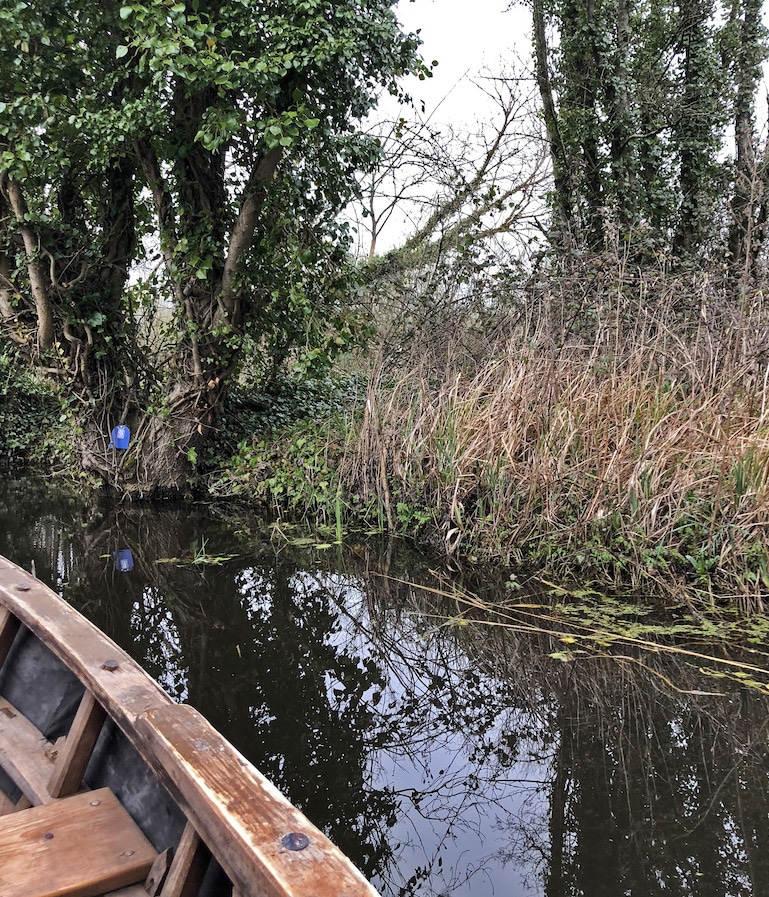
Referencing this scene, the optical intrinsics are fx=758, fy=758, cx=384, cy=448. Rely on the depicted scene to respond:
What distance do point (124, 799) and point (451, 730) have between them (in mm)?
1873

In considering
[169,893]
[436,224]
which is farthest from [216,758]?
[436,224]

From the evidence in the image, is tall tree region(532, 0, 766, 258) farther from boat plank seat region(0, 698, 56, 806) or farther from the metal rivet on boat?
the metal rivet on boat

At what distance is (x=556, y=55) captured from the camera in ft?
39.9

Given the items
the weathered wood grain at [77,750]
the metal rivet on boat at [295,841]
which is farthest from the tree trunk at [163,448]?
the metal rivet on boat at [295,841]

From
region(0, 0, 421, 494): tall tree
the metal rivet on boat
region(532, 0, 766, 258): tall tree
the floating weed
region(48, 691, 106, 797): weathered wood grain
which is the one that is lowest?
the floating weed

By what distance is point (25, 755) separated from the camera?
248cm

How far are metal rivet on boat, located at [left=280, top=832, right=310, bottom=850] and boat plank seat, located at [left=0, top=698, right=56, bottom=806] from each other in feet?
3.55

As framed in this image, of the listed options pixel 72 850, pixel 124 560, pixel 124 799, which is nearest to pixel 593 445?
pixel 124 560

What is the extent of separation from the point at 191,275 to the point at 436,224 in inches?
142

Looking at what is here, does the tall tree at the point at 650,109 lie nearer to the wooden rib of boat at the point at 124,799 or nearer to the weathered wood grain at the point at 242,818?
the wooden rib of boat at the point at 124,799

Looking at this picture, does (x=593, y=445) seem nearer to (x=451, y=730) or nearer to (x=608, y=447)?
(x=608, y=447)

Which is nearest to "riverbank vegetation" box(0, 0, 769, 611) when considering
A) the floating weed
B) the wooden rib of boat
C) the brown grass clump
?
the brown grass clump

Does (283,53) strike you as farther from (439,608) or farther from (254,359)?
(439,608)

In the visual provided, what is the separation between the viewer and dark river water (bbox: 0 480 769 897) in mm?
2756
